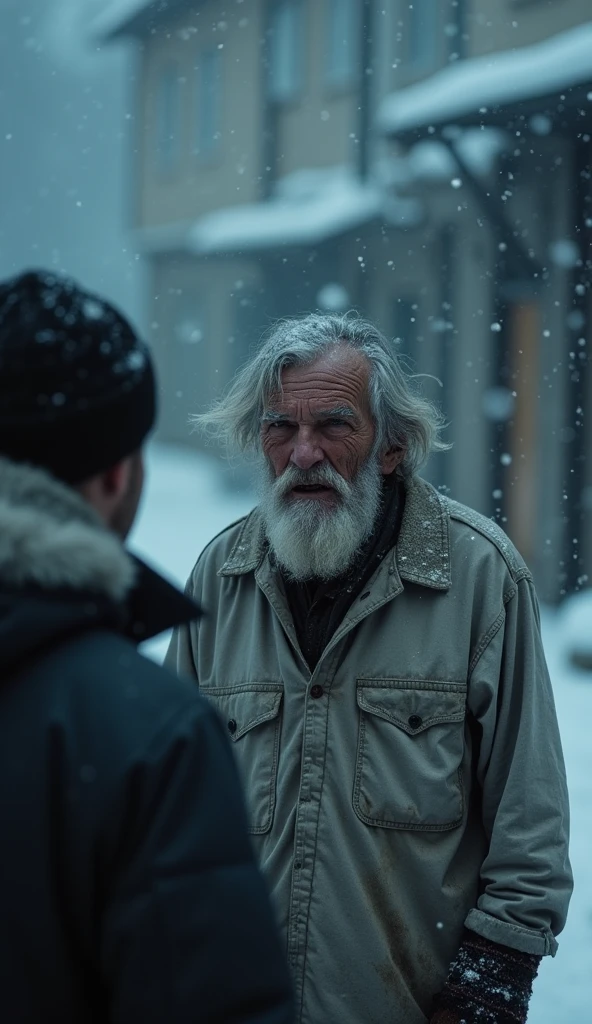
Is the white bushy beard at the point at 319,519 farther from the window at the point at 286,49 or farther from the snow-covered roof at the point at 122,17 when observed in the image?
the snow-covered roof at the point at 122,17

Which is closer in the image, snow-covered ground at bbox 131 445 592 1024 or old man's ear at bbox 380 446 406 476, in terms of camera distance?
old man's ear at bbox 380 446 406 476

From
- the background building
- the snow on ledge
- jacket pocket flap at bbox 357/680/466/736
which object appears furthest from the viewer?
the snow on ledge

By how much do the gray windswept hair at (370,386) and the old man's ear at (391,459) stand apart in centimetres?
1

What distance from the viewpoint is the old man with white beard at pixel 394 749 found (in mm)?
1821

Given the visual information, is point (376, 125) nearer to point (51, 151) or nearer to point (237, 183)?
point (237, 183)

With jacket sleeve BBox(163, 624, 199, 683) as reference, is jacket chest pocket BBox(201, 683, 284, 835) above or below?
below

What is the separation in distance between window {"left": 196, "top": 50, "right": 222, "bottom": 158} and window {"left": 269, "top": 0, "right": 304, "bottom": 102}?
A: 4.49 ft

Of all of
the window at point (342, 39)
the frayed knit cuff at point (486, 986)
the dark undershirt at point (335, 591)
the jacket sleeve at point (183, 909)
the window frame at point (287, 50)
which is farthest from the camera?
the window frame at point (287, 50)

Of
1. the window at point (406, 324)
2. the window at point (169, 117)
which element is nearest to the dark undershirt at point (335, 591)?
the window at point (406, 324)

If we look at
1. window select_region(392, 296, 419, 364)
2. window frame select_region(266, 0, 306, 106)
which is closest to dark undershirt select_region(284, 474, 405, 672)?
window select_region(392, 296, 419, 364)

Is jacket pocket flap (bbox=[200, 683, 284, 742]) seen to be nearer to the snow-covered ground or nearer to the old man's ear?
the old man's ear

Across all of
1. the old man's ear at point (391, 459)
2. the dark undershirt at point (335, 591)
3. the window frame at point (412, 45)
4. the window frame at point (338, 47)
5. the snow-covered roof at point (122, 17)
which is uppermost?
the snow-covered roof at point (122, 17)

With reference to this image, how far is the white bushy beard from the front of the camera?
2.01 meters

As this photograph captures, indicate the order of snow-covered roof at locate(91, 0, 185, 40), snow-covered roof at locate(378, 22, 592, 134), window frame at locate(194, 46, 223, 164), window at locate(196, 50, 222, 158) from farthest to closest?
snow-covered roof at locate(91, 0, 185, 40) → window at locate(196, 50, 222, 158) → window frame at locate(194, 46, 223, 164) → snow-covered roof at locate(378, 22, 592, 134)
